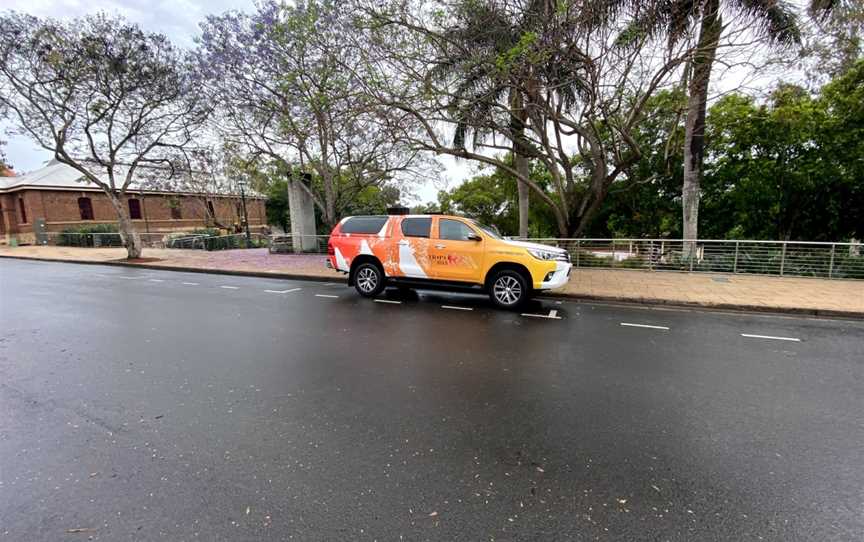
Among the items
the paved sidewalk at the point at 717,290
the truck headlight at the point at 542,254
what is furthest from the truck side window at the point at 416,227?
the paved sidewalk at the point at 717,290

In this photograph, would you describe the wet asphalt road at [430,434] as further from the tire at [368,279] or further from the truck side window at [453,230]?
the tire at [368,279]

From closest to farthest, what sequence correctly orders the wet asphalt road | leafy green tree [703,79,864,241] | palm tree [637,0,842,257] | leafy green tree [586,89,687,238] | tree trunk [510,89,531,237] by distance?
the wet asphalt road < palm tree [637,0,842,257] < tree trunk [510,89,531,237] < leafy green tree [703,79,864,241] < leafy green tree [586,89,687,238]

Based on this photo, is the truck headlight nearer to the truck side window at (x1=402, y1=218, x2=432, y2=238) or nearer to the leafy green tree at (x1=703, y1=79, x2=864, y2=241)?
the truck side window at (x1=402, y1=218, x2=432, y2=238)

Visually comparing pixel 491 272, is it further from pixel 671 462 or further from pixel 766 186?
pixel 766 186

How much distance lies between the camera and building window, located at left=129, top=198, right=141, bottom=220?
118 ft

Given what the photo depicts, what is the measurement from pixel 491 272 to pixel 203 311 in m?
5.59

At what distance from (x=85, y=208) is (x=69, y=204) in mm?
1165

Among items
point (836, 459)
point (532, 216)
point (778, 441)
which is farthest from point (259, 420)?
point (532, 216)

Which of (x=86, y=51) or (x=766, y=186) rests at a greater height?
(x=86, y=51)

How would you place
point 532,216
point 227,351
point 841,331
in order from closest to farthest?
1. point 227,351
2. point 841,331
3. point 532,216

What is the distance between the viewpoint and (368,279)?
8.71 metres

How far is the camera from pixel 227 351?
4.97 m

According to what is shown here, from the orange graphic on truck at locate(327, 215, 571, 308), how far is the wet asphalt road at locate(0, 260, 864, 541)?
5.44 feet

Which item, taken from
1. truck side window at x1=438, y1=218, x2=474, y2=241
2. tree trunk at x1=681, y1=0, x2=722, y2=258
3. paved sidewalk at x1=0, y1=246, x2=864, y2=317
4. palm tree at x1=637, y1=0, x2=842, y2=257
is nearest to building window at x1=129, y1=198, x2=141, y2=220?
paved sidewalk at x1=0, y1=246, x2=864, y2=317
